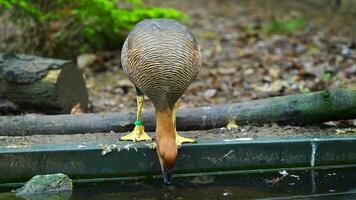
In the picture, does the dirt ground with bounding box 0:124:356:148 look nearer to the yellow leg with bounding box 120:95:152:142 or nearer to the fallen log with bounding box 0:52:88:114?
the yellow leg with bounding box 120:95:152:142

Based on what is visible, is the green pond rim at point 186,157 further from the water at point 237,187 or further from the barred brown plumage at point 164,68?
the barred brown plumage at point 164,68

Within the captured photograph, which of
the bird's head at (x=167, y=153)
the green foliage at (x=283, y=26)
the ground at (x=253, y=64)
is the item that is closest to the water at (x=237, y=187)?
the bird's head at (x=167, y=153)

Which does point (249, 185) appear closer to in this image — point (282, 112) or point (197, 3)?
point (282, 112)

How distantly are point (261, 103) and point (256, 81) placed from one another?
2807mm

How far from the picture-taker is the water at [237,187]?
4496 millimetres

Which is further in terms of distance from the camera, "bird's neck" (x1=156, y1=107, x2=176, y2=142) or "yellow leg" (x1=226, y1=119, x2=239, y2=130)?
"yellow leg" (x1=226, y1=119, x2=239, y2=130)

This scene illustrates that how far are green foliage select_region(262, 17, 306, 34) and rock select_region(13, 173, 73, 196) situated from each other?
766cm

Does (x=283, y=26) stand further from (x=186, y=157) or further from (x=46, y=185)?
(x=46, y=185)

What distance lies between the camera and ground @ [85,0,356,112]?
7.78 m

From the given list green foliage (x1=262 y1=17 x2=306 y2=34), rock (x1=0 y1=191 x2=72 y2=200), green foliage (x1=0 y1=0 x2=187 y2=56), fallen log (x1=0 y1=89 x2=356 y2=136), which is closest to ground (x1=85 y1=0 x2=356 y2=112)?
green foliage (x1=262 y1=17 x2=306 y2=34)

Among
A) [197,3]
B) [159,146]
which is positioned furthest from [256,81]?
[197,3]

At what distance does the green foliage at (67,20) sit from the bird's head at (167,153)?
4.01 meters

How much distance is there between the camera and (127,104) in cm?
746

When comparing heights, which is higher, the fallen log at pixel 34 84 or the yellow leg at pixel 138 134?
the fallen log at pixel 34 84
